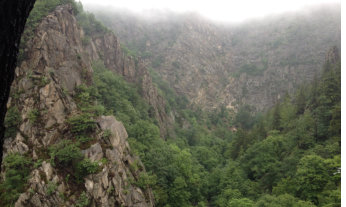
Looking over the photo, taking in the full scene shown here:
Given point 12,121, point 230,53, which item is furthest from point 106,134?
point 230,53

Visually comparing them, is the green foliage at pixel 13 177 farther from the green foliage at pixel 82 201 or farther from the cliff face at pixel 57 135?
the green foliage at pixel 82 201

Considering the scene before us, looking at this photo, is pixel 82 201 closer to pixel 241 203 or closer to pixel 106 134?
pixel 106 134

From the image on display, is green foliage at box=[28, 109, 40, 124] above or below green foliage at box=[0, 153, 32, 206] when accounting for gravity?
above

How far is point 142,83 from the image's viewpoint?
52656mm

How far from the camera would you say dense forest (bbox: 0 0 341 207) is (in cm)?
2009

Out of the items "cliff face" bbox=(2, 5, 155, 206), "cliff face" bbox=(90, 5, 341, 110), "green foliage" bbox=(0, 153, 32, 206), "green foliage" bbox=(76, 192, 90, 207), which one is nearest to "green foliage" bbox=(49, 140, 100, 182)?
A: "cliff face" bbox=(2, 5, 155, 206)

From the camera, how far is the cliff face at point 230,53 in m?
99.9

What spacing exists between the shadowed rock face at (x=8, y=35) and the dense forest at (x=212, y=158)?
18317 millimetres

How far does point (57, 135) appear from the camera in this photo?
71.2 feet

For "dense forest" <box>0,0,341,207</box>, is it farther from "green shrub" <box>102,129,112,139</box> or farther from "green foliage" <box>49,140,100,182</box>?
"green shrub" <box>102,129,112,139</box>

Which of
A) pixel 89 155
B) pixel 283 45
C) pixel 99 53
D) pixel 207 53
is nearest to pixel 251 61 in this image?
pixel 283 45

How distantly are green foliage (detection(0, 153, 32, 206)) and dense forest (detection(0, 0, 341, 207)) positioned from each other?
0.23 ft

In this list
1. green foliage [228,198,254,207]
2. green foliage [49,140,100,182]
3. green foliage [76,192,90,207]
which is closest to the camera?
green foliage [76,192,90,207]

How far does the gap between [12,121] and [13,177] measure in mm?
5937
